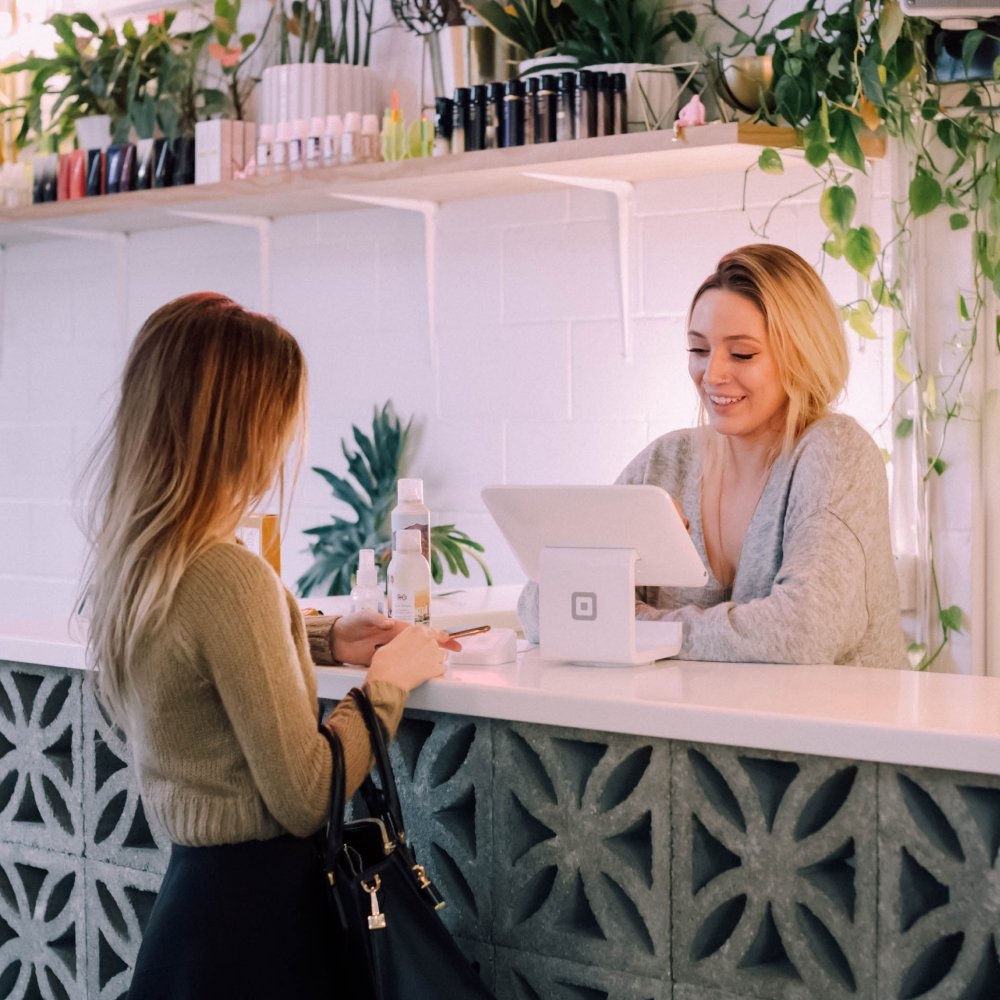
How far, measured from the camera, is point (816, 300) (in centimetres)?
232

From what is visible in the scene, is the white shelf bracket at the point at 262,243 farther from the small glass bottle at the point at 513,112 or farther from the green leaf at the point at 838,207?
the green leaf at the point at 838,207

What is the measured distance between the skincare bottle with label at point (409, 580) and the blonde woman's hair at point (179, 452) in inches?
18.0

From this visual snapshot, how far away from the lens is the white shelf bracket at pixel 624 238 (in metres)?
3.23

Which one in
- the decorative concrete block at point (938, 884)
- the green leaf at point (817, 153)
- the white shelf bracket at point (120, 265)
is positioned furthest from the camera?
the white shelf bracket at point (120, 265)

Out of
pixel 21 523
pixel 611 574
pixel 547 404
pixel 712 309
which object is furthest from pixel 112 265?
pixel 611 574

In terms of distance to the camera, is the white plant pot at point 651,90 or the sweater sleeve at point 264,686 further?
the white plant pot at point 651,90

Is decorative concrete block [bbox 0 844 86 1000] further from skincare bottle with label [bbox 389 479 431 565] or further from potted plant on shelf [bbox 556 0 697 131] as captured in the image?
potted plant on shelf [bbox 556 0 697 131]

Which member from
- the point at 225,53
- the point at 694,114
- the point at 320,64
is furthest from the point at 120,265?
the point at 694,114

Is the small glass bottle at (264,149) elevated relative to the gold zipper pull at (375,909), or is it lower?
elevated

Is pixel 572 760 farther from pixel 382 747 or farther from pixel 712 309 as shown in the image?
pixel 712 309

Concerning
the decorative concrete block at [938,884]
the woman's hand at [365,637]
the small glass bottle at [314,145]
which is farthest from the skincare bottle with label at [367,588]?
the small glass bottle at [314,145]

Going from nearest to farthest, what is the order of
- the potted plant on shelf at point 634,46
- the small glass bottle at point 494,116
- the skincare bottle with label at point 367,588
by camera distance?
the skincare bottle with label at point 367,588, the potted plant on shelf at point 634,46, the small glass bottle at point 494,116

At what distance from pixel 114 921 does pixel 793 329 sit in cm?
133

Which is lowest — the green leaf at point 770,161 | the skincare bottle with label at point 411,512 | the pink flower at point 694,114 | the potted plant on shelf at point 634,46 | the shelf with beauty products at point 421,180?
the skincare bottle with label at point 411,512
